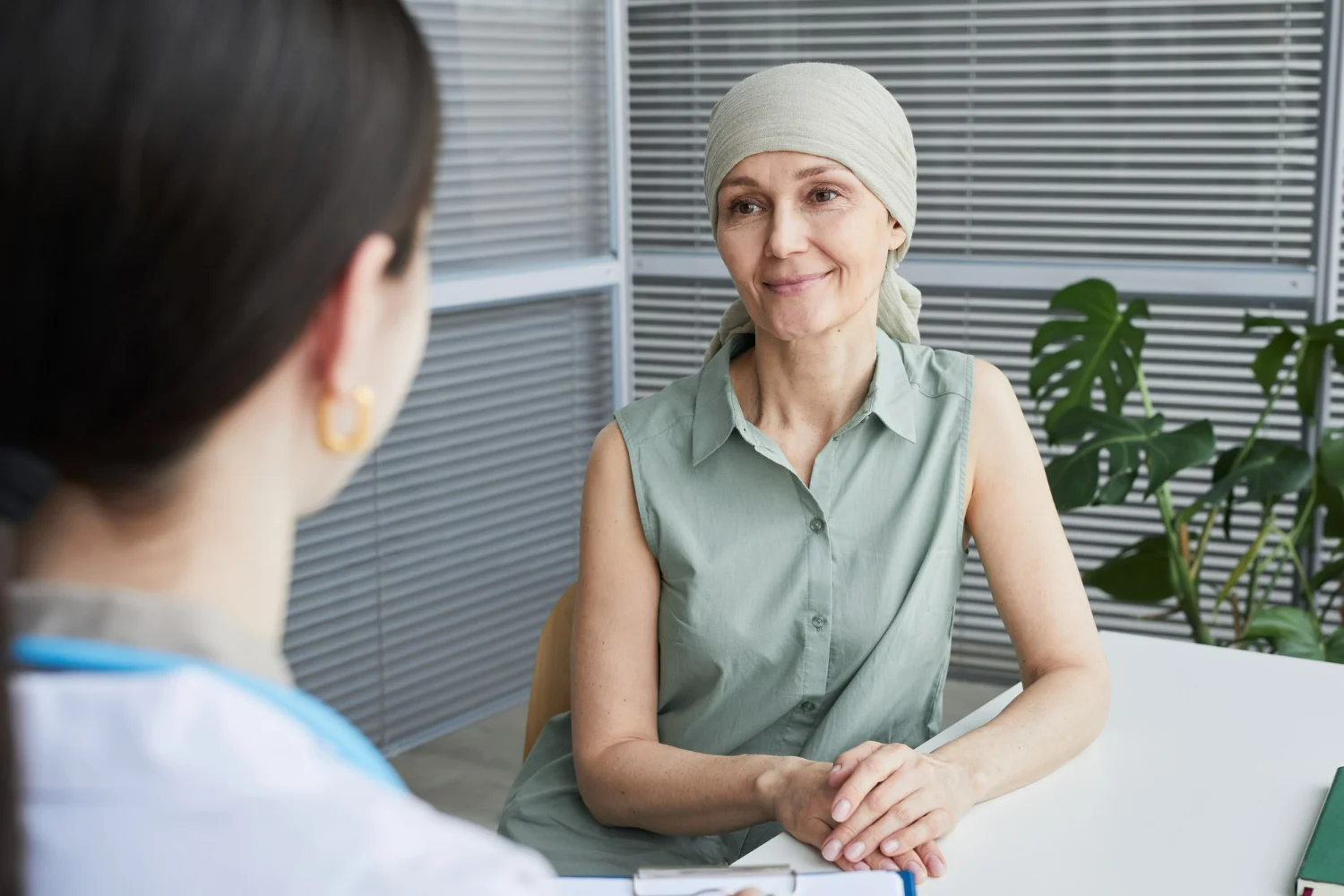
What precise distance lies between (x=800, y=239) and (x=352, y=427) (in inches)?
43.2

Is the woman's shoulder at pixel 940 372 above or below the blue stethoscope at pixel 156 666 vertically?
below

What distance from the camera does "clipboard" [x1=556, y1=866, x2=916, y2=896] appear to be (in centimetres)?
107

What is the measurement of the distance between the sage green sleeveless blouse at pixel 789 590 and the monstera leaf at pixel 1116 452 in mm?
1174

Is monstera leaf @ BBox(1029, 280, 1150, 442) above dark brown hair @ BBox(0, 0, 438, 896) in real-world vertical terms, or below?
below

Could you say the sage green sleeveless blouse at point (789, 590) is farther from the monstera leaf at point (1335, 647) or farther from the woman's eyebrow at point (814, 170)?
the monstera leaf at point (1335, 647)

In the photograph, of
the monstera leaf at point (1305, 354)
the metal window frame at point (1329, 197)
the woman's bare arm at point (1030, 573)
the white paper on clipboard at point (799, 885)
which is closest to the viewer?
the white paper on clipboard at point (799, 885)

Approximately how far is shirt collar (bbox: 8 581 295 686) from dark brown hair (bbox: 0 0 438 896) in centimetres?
5

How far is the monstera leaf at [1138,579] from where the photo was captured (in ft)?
9.90

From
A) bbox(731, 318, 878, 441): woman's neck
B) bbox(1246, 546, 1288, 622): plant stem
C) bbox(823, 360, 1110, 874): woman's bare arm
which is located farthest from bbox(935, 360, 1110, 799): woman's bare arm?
bbox(1246, 546, 1288, 622): plant stem

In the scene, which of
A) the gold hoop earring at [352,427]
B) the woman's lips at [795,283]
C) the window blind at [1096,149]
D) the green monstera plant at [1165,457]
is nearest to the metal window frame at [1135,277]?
the window blind at [1096,149]

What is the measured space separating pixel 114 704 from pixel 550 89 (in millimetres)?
3329

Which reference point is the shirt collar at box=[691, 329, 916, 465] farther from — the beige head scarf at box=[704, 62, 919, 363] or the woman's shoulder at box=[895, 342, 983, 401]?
the beige head scarf at box=[704, 62, 919, 363]

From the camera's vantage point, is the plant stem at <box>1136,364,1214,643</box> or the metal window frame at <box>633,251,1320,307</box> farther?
the metal window frame at <box>633,251,1320,307</box>

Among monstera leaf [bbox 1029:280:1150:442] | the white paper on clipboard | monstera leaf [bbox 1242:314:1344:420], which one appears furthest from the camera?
monstera leaf [bbox 1029:280:1150:442]
